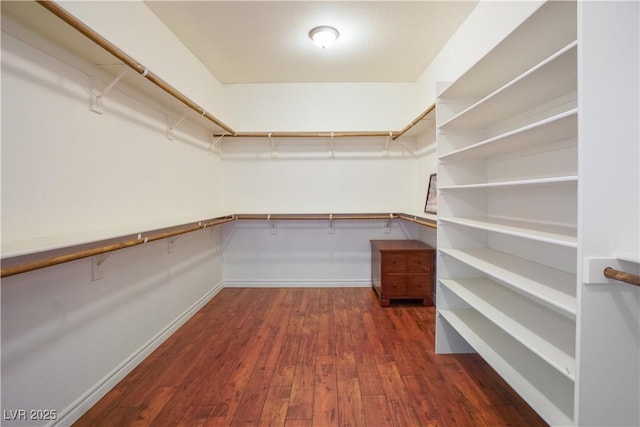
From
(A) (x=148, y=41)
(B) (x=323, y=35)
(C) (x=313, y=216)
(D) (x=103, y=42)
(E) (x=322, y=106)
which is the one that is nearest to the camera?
(D) (x=103, y=42)

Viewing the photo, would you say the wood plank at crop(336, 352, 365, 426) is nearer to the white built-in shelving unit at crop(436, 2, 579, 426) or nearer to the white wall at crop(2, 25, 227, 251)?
the white built-in shelving unit at crop(436, 2, 579, 426)

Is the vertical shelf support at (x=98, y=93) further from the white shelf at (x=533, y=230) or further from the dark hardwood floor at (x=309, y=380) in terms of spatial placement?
the white shelf at (x=533, y=230)

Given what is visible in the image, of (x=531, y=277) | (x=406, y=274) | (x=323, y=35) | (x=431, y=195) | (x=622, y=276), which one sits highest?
(x=323, y=35)

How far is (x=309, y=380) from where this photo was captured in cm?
169

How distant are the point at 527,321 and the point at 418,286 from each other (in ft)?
4.94

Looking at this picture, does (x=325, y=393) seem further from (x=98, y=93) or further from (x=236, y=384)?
(x=98, y=93)

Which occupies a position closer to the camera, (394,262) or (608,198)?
(608,198)

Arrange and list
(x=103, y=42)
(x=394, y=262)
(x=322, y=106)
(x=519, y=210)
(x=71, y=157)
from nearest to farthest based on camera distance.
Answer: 1. (x=103, y=42)
2. (x=71, y=157)
3. (x=519, y=210)
4. (x=394, y=262)
5. (x=322, y=106)

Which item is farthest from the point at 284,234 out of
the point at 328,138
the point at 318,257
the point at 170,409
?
the point at 170,409

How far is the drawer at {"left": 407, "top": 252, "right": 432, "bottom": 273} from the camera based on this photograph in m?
2.79

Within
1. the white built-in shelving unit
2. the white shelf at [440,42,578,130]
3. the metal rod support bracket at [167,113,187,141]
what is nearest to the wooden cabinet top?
the white built-in shelving unit

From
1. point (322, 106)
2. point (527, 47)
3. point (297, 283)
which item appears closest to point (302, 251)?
point (297, 283)

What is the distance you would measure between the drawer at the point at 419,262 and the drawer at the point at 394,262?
53 mm

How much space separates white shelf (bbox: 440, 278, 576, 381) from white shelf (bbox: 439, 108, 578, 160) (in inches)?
34.7
